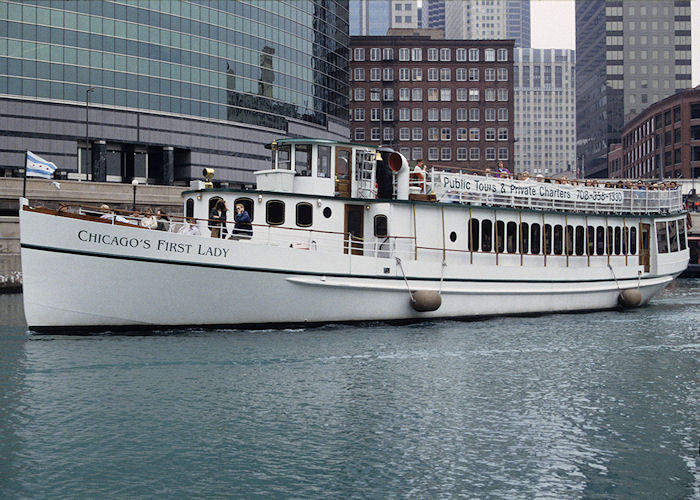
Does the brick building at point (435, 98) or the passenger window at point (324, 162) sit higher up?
the brick building at point (435, 98)

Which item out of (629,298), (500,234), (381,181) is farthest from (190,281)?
(629,298)

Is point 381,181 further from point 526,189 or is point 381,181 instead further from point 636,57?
point 636,57

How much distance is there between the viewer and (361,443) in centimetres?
1336

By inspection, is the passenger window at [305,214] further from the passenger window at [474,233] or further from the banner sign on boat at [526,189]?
the passenger window at [474,233]

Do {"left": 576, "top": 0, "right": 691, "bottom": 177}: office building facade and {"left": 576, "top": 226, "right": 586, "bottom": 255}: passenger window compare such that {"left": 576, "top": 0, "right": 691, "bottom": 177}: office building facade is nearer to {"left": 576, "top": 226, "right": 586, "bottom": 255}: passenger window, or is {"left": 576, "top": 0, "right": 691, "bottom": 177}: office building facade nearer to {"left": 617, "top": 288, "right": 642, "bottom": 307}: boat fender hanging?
{"left": 617, "top": 288, "right": 642, "bottom": 307}: boat fender hanging

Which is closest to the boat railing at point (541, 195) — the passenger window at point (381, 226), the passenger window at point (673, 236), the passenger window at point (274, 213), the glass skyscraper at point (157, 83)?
the passenger window at point (673, 236)

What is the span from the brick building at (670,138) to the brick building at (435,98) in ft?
78.7

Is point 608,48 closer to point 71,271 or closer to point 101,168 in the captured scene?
point 101,168

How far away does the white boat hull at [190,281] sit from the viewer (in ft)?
72.1

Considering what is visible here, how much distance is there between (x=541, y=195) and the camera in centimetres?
3116

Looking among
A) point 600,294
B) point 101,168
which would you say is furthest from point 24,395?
point 101,168

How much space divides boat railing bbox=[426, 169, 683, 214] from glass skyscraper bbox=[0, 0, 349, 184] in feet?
138

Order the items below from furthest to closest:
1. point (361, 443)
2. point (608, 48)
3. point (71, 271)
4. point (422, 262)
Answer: point (608, 48), point (422, 262), point (71, 271), point (361, 443)

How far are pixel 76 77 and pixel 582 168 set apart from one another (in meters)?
144
